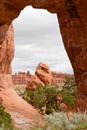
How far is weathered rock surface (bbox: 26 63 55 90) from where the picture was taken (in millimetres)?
43078

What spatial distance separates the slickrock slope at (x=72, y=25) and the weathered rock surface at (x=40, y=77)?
18.3 meters

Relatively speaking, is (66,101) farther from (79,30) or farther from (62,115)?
(62,115)

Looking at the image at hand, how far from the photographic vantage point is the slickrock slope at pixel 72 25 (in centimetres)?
2200

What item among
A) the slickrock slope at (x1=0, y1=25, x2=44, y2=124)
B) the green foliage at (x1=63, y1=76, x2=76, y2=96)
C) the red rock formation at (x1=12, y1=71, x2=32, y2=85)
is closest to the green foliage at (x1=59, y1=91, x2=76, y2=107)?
the green foliage at (x1=63, y1=76, x2=76, y2=96)

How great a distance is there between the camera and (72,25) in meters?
23.9

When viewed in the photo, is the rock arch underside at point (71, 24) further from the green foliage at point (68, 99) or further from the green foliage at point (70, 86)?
the green foliage at point (70, 86)

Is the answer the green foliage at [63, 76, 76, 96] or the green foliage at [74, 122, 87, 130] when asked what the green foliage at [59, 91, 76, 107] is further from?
the green foliage at [74, 122, 87, 130]

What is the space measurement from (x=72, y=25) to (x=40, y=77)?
2052cm

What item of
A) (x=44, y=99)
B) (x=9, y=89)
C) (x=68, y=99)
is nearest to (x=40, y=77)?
(x=44, y=99)

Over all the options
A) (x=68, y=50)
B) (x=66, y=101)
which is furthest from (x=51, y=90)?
(x=68, y=50)

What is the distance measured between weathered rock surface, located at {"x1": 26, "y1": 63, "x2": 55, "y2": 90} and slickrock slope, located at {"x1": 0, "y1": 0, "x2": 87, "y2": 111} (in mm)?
18263

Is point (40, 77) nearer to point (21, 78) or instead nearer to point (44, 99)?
point (44, 99)

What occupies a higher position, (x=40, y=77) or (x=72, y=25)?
(x=72, y=25)

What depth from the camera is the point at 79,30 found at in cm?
2367
